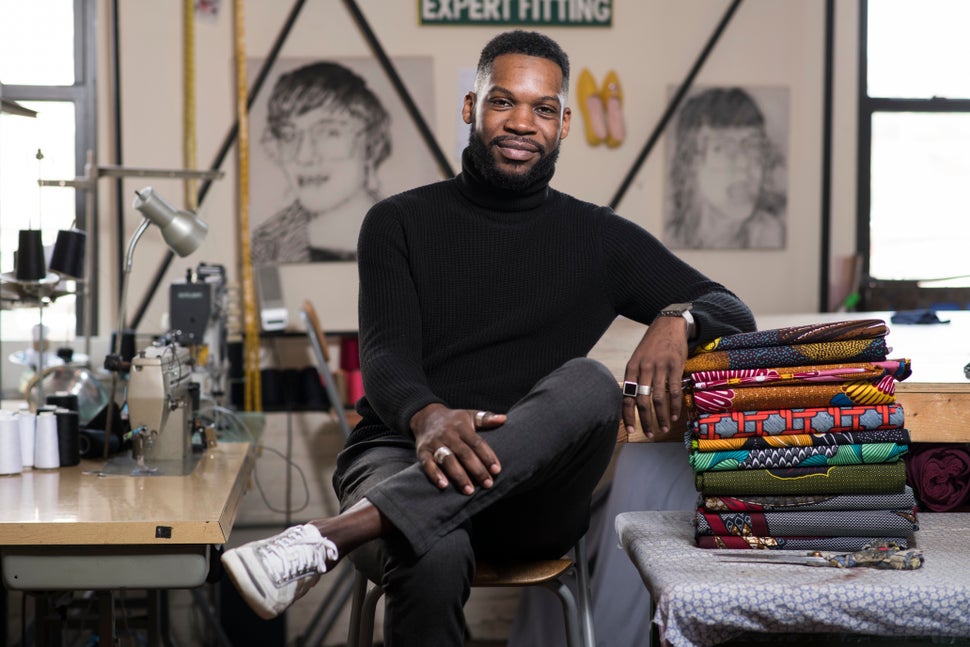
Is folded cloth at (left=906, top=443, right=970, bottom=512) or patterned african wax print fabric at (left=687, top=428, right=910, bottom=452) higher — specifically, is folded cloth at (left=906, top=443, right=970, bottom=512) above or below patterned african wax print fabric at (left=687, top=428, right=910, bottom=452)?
below

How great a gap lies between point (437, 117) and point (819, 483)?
336 cm

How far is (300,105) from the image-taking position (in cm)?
476

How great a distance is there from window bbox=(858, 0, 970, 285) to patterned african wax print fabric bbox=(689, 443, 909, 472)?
359cm

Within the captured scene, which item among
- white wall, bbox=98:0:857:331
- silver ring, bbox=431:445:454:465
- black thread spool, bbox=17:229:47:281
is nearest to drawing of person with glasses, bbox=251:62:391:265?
→ white wall, bbox=98:0:857:331

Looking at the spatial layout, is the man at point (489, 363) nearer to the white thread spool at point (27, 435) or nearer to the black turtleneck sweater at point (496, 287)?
the black turtleneck sweater at point (496, 287)

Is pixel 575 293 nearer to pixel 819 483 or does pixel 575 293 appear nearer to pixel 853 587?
pixel 819 483

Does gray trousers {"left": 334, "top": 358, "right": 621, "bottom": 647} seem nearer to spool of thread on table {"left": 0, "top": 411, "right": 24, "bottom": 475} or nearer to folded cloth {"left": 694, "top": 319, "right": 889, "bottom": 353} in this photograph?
folded cloth {"left": 694, "top": 319, "right": 889, "bottom": 353}

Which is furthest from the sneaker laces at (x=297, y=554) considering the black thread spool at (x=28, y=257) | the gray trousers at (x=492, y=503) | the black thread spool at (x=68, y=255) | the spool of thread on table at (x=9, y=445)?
the black thread spool at (x=68, y=255)

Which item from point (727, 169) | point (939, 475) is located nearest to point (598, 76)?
point (727, 169)

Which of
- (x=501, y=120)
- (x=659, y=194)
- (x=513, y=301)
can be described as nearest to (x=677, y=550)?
(x=513, y=301)

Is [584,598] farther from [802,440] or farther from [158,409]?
[158,409]

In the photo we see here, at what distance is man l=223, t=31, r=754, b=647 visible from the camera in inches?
67.5

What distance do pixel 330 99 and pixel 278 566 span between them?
3431 millimetres

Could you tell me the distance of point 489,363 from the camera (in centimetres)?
216
